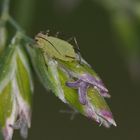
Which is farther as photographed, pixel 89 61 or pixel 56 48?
pixel 89 61

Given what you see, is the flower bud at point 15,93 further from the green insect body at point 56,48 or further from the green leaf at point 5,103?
the green insect body at point 56,48

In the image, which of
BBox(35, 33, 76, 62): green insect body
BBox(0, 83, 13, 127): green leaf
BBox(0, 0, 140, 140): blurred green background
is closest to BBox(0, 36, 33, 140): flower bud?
BBox(0, 83, 13, 127): green leaf

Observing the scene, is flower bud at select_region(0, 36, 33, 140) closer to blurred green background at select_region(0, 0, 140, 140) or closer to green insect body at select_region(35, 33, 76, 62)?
green insect body at select_region(35, 33, 76, 62)

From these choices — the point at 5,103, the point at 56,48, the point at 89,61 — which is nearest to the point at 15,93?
the point at 5,103

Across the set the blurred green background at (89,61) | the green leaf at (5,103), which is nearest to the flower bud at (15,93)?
the green leaf at (5,103)

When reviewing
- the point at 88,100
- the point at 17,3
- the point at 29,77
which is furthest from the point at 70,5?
the point at 88,100

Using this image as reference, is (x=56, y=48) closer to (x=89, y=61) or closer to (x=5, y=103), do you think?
(x=5, y=103)
